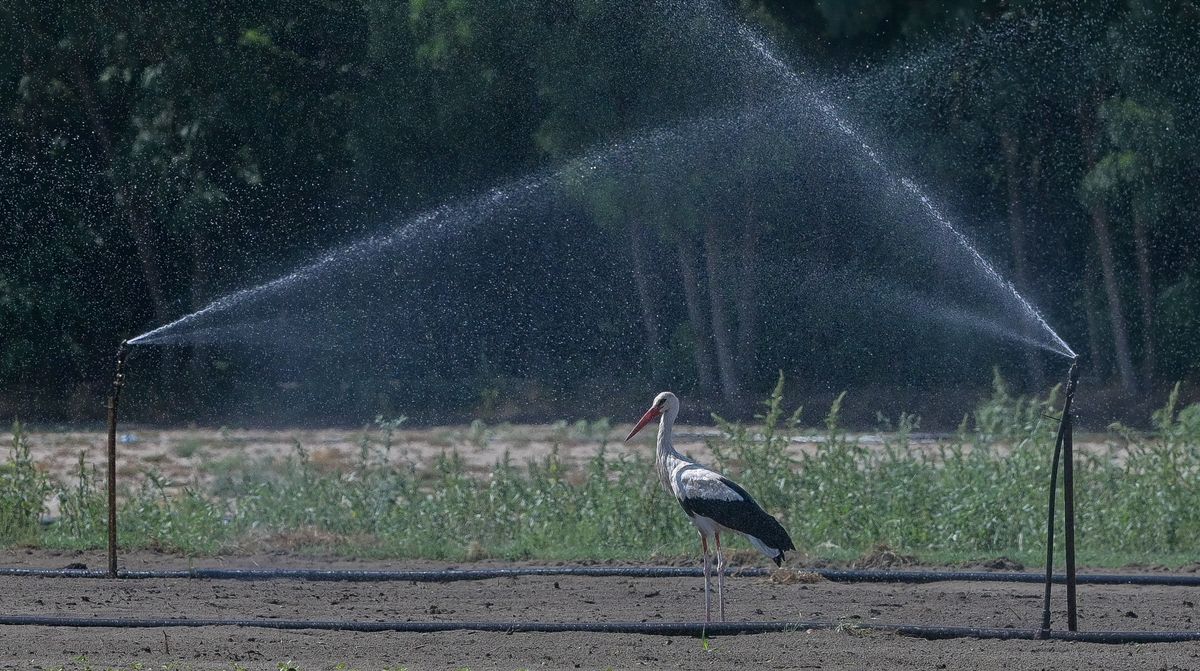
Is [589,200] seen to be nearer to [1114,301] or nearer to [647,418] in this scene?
[1114,301]

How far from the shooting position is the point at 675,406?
10539 millimetres

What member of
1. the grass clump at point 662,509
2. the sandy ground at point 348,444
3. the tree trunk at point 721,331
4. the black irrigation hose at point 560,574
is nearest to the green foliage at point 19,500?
the grass clump at point 662,509

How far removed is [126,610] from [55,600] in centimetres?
76

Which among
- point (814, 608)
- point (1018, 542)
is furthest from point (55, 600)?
point (1018, 542)

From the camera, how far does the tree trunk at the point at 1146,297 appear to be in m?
26.3

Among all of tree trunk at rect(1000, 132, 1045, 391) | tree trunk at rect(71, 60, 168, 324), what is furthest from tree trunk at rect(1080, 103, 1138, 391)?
tree trunk at rect(71, 60, 168, 324)

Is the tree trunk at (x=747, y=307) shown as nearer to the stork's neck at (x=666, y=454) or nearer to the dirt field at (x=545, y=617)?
the dirt field at (x=545, y=617)

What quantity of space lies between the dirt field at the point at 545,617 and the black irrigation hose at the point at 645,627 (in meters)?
0.08

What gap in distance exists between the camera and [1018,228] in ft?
88.3

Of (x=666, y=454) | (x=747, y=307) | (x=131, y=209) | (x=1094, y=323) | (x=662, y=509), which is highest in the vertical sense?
(x=131, y=209)

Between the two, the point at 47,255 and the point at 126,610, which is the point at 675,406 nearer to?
the point at 126,610

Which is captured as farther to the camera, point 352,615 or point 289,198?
point 289,198

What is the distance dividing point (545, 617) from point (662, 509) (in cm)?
365

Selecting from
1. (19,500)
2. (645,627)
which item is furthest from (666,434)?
(19,500)
